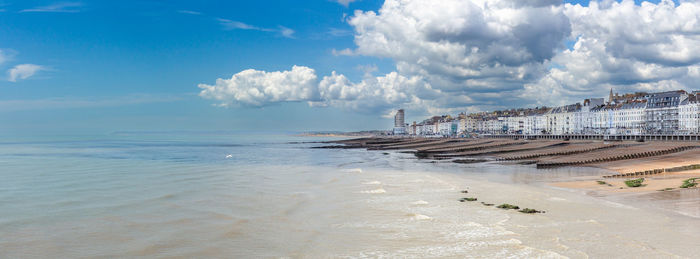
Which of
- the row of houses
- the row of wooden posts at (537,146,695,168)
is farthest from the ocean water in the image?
the row of houses

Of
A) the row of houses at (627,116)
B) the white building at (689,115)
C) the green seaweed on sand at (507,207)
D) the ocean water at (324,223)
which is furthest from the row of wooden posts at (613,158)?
the white building at (689,115)

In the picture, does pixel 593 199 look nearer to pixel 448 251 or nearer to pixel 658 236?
pixel 658 236

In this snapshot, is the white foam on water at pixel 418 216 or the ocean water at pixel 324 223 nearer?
the ocean water at pixel 324 223

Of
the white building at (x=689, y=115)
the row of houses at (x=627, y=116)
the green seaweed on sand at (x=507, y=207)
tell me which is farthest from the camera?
the row of houses at (x=627, y=116)

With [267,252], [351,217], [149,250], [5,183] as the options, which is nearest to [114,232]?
[149,250]

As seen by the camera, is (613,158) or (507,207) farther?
(613,158)

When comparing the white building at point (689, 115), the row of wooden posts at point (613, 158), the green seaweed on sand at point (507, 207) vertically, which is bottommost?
the green seaweed on sand at point (507, 207)

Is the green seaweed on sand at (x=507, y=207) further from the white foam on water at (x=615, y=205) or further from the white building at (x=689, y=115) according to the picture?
the white building at (x=689, y=115)

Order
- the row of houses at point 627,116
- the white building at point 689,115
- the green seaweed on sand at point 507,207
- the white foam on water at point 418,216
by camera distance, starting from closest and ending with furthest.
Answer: the white foam on water at point 418,216
the green seaweed on sand at point 507,207
the white building at point 689,115
the row of houses at point 627,116

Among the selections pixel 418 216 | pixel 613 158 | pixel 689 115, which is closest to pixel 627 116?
pixel 689 115

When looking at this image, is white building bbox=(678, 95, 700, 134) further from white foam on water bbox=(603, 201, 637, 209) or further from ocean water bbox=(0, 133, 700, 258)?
white foam on water bbox=(603, 201, 637, 209)

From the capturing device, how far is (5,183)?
75.0 ft

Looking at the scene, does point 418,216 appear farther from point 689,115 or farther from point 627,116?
point 627,116

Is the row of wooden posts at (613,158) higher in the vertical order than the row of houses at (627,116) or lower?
lower
